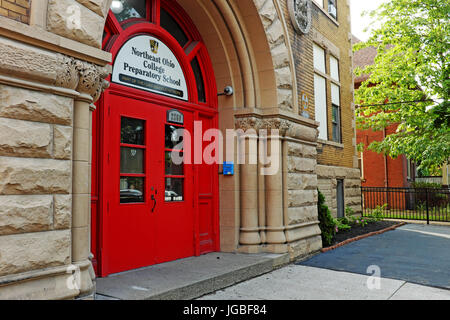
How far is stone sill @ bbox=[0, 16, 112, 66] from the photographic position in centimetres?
336

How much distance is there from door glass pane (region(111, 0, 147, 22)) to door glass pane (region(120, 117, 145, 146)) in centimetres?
149

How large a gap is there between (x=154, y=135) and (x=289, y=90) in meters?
3.11

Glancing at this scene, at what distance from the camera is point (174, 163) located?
21.2ft

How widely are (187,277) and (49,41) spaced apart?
10.6 feet

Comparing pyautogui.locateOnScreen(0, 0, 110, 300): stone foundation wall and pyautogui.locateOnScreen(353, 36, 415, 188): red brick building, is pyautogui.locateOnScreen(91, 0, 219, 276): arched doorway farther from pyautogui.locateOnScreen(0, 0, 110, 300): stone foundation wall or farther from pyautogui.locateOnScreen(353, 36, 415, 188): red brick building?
→ pyautogui.locateOnScreen(353, 36, 415, 188): red brick building

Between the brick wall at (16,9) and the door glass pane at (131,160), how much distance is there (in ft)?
7.50

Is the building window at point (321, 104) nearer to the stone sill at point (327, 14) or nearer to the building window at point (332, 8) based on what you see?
the stone sill at point (327, 14)

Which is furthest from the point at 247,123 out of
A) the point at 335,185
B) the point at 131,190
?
the point at 335,185

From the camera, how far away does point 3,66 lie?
331 centimetres

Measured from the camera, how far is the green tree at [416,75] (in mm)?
15734

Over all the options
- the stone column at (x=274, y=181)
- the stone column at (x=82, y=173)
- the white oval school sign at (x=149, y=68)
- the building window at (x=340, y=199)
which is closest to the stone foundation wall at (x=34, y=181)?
the stone column at (x=82, y=173)

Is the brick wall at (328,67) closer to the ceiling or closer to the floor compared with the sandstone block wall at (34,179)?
closer to the ceiling

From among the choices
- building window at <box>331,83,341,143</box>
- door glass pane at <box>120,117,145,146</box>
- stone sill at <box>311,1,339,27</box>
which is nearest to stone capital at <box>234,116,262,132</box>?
door glass pane at <box>120,117,145,146</box>

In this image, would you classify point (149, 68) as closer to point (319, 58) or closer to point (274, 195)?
point (274, 195)
